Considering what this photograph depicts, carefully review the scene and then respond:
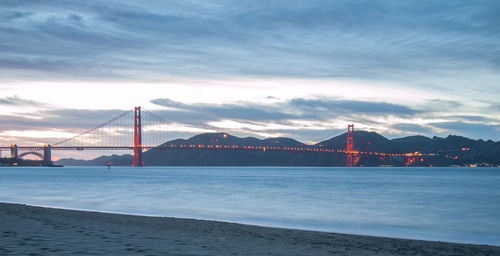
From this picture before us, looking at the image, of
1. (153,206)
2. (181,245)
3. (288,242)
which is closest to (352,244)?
(288,242)

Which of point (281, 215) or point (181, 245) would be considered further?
point (281, 215)

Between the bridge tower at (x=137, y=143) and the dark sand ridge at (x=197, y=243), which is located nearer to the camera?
the dark sand ridge at (x=197, y=243)

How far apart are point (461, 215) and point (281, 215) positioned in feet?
23.6

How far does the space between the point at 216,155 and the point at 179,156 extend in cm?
1628

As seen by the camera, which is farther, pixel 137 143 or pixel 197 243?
pixel 137 143

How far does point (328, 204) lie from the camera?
77.2 ft

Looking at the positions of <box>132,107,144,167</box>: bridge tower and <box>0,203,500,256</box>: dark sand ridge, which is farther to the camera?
<box>132,107,144,167</box>: bridge tower

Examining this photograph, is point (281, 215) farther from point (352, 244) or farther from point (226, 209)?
point (352, 244)

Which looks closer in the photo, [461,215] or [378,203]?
[461,215]

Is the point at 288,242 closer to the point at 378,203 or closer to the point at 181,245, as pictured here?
the point at 181,245

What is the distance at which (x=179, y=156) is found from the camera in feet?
624

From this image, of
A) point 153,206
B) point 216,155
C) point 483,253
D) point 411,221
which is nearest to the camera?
point 483,253

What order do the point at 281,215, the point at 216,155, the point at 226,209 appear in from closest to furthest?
the point at 281,215 < the point at 226,209 < the point at 216,155

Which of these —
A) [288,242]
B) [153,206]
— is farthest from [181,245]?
[153,206]
